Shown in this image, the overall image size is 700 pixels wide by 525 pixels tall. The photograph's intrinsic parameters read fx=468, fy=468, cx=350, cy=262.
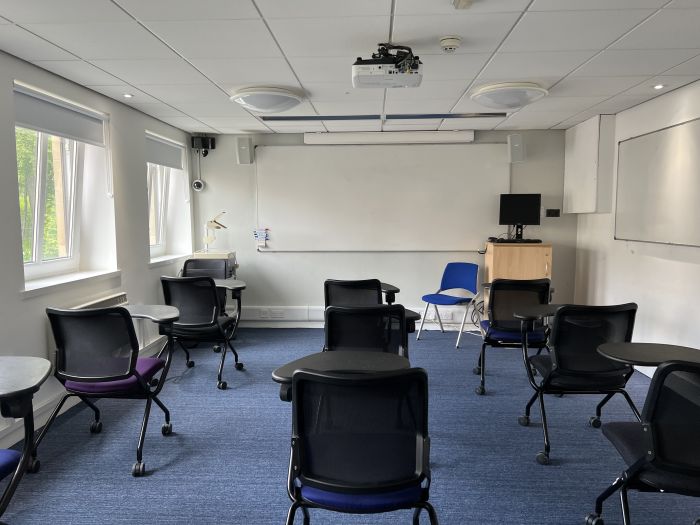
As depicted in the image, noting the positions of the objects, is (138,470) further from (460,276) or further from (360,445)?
(460,276)

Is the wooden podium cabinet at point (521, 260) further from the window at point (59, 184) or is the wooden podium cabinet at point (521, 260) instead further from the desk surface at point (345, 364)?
the window at point (59, 184)

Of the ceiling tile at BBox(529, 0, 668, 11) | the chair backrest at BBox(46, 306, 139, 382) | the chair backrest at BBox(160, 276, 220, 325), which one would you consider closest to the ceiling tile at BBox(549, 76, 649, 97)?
the ceiling tile at BBox(529, 0, 668, 11)

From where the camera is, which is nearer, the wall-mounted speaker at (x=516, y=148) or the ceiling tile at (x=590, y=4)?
the ceiling tile at (x=590, y=4)

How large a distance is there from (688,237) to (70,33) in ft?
16.0

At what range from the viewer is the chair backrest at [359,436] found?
5.36 ft

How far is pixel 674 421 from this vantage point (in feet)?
6.24

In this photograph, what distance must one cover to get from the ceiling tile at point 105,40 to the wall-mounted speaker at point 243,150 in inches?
118

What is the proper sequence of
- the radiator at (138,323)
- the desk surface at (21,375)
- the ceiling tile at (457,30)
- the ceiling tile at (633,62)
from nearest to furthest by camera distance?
1. the desk surface at (21,375)
2. the ceiling tile at (457,30)
3. the ceiling tile at (633,62)
4. the radiator at (138,323)

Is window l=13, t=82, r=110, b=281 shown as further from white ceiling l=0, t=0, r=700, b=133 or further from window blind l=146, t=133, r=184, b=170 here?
window blind l=146, t=133, r=184, b=170

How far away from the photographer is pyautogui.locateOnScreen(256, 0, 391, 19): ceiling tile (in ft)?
8.21

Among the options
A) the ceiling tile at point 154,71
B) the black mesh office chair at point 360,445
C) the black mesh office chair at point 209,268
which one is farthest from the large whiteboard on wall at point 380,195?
the black mesh office chair at point 360,445

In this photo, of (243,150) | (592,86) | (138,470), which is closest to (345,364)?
(138,470)

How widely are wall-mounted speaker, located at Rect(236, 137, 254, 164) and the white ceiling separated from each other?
159 centimetres

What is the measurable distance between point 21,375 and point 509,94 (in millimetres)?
4028
